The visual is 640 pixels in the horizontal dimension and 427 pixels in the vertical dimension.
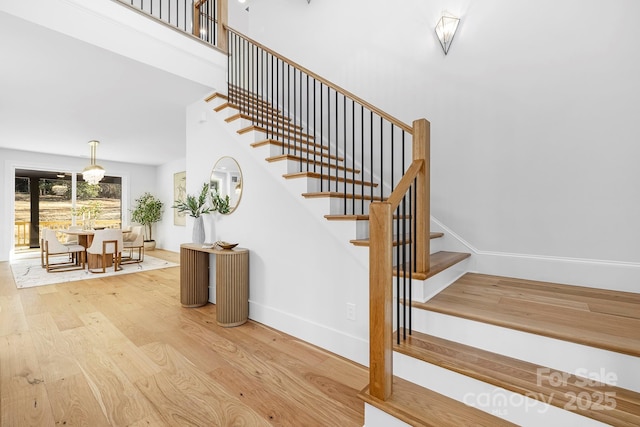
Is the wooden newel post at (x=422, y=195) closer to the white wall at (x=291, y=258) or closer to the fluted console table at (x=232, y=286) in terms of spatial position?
the white wall at (x=291, y=258)

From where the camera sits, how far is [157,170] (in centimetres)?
895

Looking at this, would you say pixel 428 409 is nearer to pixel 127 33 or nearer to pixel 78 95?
pixel 127 33

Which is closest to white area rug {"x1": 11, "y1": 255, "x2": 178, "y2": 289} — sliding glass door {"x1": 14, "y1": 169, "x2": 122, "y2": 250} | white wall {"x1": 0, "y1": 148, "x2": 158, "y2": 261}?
white wall {"x1": 0, "y1": 148, "x2": 158, "y2": 261}

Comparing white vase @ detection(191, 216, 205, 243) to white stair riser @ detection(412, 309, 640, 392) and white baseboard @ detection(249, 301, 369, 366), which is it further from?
white stair riser @ detection(412, 309, 640, 392)

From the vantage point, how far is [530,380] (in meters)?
1.29

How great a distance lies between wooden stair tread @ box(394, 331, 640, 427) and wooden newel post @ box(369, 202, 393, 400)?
0.73 feet

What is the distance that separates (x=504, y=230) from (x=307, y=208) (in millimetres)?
1850

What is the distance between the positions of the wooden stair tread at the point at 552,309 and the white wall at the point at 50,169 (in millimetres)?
8930

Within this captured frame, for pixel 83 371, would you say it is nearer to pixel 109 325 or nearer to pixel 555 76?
pixel 109 325

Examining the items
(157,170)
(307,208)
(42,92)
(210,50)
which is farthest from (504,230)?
(157,170)

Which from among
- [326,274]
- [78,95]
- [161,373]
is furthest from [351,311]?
[78,95]

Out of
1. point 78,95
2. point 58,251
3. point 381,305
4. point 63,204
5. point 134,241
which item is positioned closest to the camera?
point 381,305

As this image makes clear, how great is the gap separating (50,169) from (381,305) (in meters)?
9.13

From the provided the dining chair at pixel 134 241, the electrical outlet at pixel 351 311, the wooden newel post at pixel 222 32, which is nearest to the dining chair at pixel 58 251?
the dining chair at pixel 134 241
